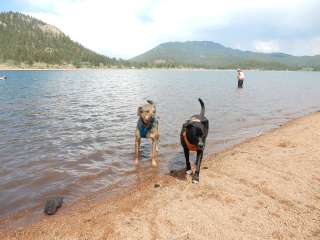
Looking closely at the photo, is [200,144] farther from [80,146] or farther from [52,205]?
[80,146]

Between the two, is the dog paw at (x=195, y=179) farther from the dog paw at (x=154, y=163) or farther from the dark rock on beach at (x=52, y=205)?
the dark rock on beach at (x=52, y=205)

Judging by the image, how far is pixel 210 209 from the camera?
648 cm

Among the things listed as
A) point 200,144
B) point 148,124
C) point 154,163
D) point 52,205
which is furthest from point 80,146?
point 200,144

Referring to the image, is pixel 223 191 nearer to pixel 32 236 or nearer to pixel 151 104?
pixel 151 104

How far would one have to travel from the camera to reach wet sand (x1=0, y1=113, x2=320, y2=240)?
18.7ft

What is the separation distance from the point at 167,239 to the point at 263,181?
3638 millimetres

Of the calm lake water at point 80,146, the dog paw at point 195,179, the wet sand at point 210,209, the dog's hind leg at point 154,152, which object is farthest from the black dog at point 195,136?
the calm lake water at point 80,146

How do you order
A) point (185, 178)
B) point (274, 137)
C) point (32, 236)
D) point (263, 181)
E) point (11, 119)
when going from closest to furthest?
point (32, 236)
point (263, 181)
point (185, 178)
point (274, 137)
point (11, 119)

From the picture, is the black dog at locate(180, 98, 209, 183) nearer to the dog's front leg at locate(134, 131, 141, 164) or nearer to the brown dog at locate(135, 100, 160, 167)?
the brown dog at locate(135, 100, 160, 167)

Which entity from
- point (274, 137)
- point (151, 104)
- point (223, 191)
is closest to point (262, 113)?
point (274, 137)

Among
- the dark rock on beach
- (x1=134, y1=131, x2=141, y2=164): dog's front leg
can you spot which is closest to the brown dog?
(x1=134, y1=131, x2=141, y2=164): dog's front leg

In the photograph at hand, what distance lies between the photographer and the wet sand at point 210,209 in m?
5.70

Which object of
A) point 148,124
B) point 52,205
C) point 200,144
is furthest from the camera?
point 148,124

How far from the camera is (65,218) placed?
6.58m
